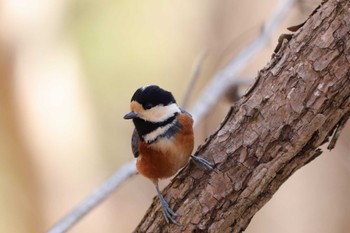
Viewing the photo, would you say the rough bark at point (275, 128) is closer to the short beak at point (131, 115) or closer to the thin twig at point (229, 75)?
the short beak at point (131, 115)

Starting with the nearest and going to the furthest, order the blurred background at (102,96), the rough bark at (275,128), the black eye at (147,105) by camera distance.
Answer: the rough bark at (275,128) → the black eye at (147,105) → the blurred background at (102,96)

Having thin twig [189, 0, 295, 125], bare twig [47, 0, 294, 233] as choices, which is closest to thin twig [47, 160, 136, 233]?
bare twig [47, 0, 294, 233]

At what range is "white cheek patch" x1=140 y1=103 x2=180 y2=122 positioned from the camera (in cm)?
170

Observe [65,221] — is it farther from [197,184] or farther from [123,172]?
[197,184]

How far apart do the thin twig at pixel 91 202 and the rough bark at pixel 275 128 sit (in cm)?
58

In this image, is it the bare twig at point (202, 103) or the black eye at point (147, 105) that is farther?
the bare twig at point (202, 103)

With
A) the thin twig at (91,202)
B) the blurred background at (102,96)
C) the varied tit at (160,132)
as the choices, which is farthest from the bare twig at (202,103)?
the varied tit at (160,132)

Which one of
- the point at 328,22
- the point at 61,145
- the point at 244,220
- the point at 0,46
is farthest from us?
the point at 61,145

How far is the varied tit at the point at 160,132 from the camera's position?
5.47ft

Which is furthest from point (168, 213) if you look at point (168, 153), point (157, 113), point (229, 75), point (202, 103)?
point (229, 75)

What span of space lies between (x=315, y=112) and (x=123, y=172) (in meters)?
0.99

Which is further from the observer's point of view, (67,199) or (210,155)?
(67,199)

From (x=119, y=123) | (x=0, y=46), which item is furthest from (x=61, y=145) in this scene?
(x=119, y=123)

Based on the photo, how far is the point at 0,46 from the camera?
11.4 ft
